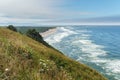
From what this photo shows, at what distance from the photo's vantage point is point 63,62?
2716 cm

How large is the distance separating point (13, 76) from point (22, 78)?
42 cm

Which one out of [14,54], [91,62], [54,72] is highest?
[14,54]

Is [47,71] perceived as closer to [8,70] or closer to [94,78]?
[8,70]

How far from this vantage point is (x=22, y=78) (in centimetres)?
995

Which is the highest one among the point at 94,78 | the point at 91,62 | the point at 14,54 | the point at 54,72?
the point at 14,54

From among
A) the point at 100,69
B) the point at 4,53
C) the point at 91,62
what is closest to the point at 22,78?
the point at 4,53

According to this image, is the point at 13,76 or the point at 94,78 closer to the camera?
the point at 13,76

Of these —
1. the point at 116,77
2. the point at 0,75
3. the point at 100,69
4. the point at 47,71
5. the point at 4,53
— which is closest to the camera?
the point at 0,75

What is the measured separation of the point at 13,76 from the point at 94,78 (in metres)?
18.7

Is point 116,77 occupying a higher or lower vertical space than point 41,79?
lower

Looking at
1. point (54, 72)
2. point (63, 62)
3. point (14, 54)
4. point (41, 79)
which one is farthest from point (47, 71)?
point (63, 62)

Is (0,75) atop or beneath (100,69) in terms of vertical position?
atop

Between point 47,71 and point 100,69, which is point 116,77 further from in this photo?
point 47,71

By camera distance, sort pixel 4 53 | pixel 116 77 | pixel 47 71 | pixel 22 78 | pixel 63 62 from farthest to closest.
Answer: pixel 116 77, pixel 63 62, pixel 47 71, pixel 4 53, pixel 22 78
